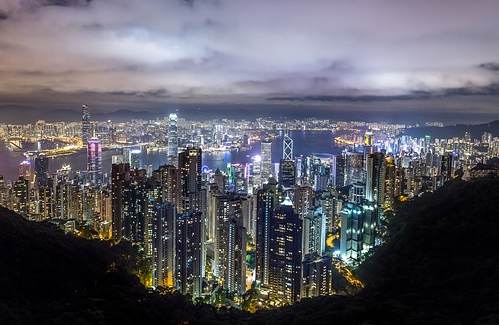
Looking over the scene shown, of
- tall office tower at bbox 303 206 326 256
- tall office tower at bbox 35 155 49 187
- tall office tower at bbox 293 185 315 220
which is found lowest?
tall office tower at bbox 303 206 326 256

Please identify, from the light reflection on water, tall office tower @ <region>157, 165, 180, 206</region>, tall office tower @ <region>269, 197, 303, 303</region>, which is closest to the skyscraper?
the light reflection on water

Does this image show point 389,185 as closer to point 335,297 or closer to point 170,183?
point 170,183

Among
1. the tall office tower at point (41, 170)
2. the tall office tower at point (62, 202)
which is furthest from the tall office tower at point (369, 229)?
the tall office tower at point (41, 170)

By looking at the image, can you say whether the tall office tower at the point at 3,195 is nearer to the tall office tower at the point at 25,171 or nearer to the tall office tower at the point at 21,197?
the tall office tower at the point at 21,197

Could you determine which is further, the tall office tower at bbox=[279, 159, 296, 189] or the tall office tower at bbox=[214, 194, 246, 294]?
the tall office tower at bbox=[279, 159, 296, 189]

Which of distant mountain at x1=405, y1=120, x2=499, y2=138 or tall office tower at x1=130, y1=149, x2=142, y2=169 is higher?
distant mountain at x1=405, y1=120, x2=499, y2=138

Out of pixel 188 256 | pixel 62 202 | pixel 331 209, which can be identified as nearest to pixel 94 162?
pixel 62 202

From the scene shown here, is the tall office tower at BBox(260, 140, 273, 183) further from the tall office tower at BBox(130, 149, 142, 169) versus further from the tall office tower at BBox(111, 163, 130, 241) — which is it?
the tall office tower at BBox(111, 163, 130, 241)
